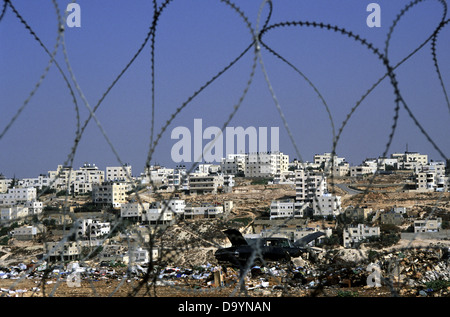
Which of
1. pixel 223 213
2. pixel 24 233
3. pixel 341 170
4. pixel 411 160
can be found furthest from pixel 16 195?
pixel 411 160

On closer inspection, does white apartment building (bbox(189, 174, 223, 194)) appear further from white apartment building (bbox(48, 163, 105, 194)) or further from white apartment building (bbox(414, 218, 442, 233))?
white apartment building (bbox(414, 218, 442, 233))

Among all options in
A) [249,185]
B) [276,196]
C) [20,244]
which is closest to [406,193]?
[276,196]

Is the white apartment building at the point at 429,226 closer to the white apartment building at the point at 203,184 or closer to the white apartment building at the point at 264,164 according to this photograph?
the white apartment building at the point at 203,184

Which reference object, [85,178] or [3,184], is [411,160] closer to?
[85,178]

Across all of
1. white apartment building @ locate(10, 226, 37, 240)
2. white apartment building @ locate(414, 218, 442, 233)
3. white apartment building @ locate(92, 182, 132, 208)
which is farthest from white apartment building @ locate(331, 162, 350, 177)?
white apartment building @ locate(10, 226, 37, 240)

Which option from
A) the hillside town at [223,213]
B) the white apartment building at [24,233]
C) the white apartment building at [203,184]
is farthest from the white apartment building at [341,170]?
the white apartment building at [24,233]
